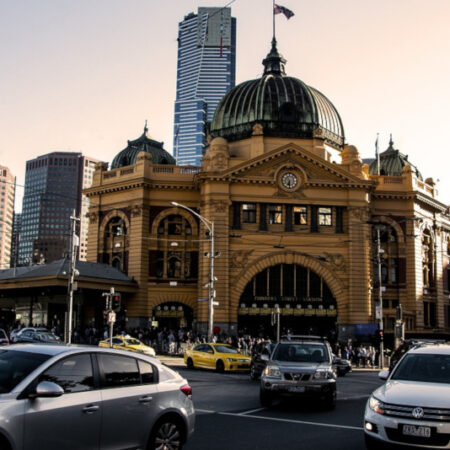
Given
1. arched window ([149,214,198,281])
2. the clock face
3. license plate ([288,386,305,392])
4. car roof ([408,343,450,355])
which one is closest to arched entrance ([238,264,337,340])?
arched window ([149,214,198,281])

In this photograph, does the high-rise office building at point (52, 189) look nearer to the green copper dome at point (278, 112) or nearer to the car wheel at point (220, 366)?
the green copper dome at point (278, 112)

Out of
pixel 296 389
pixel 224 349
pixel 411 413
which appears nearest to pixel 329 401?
pixel 296 389

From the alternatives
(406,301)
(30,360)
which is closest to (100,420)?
(30,360)

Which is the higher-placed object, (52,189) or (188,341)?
(52,189)

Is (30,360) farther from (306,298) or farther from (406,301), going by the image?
(406,301)

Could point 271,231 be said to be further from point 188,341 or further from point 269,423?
point 269,423

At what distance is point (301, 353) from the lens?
18328 millimetres

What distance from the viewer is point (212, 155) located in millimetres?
52625

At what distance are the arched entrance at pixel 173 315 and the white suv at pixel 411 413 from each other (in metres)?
44.4

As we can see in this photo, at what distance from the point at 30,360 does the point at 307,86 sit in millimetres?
56099

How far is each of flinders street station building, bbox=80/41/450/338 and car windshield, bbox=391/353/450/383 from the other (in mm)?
38070

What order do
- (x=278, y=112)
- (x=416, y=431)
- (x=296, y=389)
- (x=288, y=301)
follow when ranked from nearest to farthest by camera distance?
(x=416, y=431) < (x=296, y=389) < (x=288, y=301) < (x=278, y=112)

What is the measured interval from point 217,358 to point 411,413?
73.5ft

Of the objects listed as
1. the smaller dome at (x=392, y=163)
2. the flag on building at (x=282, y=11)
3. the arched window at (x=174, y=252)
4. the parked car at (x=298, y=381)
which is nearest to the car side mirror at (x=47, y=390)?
the parked car at (x=298, y=381)
